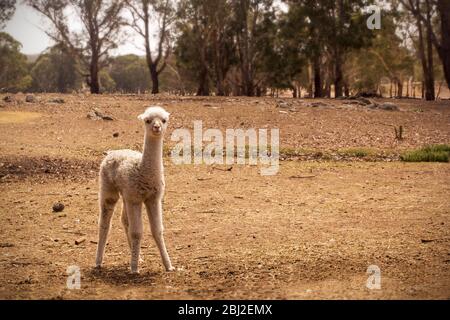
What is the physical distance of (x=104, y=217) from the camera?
664 centimetres

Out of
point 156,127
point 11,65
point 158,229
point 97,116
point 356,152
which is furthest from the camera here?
point 11,65

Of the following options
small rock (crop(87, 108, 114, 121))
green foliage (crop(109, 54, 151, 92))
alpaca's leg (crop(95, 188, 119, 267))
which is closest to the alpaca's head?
alpaca's leg (crop(95, 188, 119, 267))

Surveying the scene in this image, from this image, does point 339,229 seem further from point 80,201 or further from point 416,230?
point 80,201

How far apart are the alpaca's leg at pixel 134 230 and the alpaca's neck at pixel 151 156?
0.43 metres

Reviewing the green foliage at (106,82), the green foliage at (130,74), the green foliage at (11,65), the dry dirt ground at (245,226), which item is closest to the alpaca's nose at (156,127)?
the dry dirt ground at (245,226)

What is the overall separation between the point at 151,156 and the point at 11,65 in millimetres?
66943

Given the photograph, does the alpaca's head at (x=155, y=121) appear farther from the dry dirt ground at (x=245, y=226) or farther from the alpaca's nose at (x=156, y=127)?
the dry dirt ground at (x=245, y=226)

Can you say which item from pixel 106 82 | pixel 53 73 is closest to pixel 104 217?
pixel 53 73

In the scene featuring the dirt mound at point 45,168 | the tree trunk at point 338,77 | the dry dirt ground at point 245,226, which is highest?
the tree trunk at point 338,77

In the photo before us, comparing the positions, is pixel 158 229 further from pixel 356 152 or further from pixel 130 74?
pixel 130 74

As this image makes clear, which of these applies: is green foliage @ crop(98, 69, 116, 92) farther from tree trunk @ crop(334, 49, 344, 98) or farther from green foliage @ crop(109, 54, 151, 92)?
tree trunk @ crop(334, 49, 344, 98)

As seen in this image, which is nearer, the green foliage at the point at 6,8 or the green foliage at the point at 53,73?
the green foliage at the point at 6,8

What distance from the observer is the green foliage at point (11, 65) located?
216 feet

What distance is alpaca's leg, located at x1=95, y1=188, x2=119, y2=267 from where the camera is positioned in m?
6.60
